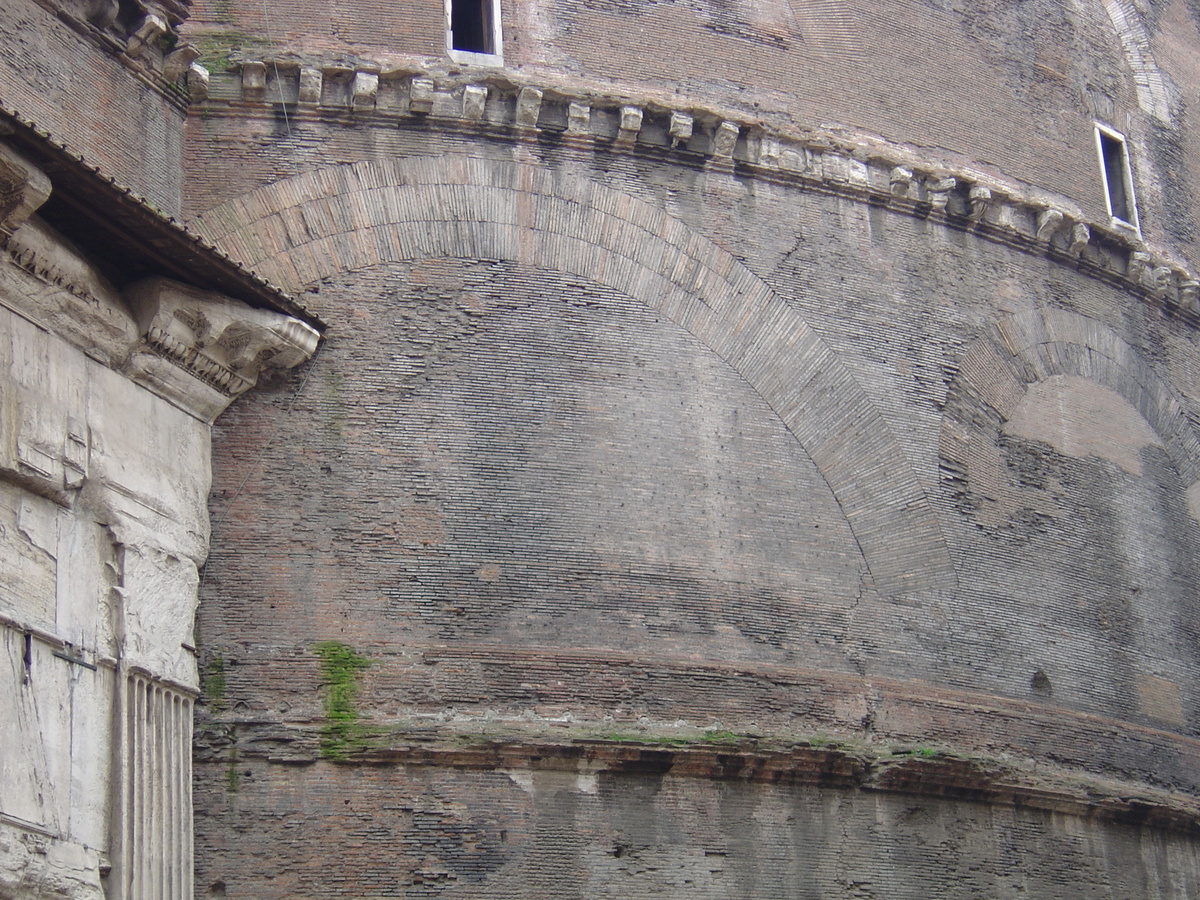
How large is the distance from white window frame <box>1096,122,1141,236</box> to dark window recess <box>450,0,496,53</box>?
5.24 m

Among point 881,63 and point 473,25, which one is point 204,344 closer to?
point 473,25

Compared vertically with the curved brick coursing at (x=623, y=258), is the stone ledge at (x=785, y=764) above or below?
below

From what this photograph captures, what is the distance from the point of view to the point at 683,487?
413 inches

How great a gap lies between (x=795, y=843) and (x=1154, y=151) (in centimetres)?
751

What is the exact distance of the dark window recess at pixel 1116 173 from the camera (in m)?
13.9

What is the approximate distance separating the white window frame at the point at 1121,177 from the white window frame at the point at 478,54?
518cm

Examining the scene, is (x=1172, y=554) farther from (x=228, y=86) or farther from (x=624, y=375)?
(x=228, y=86)

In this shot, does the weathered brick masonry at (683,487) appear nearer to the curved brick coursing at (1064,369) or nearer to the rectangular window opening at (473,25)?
the curved brick coursing at (1064,369)

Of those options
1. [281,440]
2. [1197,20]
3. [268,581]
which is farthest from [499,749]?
[1197,20]

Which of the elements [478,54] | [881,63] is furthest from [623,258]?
[881,63]

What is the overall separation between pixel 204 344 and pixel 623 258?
284 centimetres

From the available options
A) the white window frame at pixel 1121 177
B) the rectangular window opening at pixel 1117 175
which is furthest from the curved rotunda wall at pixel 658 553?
the rectangular window opening at pixel 1117 175

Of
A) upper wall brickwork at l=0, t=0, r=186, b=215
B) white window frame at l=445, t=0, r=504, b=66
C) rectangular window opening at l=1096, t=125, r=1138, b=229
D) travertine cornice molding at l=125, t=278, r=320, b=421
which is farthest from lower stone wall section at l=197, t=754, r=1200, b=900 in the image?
rectangular window opening at l=1096, t=125, r=1138, b=229

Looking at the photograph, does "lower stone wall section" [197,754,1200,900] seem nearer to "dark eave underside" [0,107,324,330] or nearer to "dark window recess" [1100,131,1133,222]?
"dark eave underside" [0,107,324,330]
